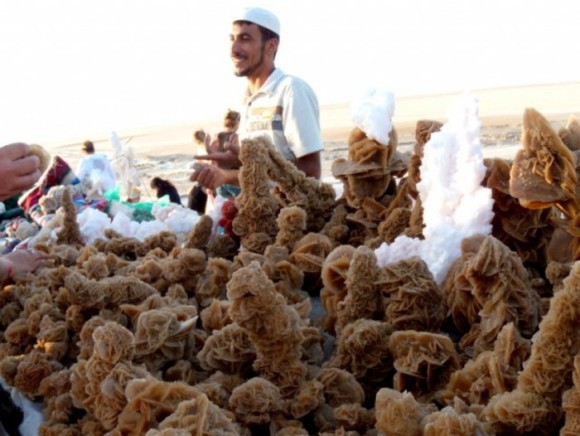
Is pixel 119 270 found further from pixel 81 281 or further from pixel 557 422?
pixel 557 422

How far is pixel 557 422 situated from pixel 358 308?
2.19 ft

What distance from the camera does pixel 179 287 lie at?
2273 millimetres

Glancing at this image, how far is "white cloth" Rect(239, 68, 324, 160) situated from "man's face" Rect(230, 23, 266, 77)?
0.14 meters

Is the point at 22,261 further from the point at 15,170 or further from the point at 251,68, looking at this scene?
the point at 251,68

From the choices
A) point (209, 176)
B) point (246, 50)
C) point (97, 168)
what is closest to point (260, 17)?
point (246, 50)

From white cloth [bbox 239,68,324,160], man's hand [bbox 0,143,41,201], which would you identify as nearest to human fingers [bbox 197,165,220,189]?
white cloth [bbox 239,68,324,160]

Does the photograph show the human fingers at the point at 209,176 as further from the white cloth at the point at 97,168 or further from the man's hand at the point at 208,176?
the white cloth at the point at 97,168

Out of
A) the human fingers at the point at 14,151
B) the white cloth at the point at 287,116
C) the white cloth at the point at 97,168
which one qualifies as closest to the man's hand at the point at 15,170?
the human fingers at the point at 14,151

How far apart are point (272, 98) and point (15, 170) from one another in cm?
209

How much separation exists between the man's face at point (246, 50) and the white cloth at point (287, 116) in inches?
5.4

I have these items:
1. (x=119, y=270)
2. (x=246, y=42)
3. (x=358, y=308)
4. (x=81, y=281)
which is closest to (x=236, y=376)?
(x=358, y=308)

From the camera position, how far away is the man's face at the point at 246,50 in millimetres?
4148

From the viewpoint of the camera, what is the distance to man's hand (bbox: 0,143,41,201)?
2.26 metres

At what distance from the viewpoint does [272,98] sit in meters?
4.09
